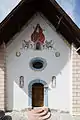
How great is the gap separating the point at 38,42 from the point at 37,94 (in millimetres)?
Result: 3146

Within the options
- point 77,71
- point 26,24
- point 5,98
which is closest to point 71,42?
point 77,71

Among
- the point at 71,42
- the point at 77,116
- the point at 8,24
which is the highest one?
the point at 8,24

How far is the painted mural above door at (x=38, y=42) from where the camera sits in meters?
14.1

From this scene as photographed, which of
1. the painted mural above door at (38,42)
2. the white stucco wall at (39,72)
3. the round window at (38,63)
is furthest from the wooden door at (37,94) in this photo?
the painted mural above door at (38,42)

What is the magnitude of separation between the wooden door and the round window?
1.04 metres

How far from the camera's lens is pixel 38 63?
1412 cm

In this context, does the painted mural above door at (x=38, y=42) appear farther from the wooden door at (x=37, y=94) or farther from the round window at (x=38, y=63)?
the wooden door at (x=37, y=94)

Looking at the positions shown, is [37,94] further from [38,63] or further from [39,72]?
[38,63]

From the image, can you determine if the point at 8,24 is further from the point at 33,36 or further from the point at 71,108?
the point at 71,108

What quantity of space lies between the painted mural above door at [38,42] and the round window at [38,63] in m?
0.73

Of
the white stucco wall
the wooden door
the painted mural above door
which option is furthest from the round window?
the wooden door

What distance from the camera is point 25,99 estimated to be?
13938 mm

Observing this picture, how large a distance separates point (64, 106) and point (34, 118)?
10.1 m

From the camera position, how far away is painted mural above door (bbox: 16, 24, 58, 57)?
14.1 metres
